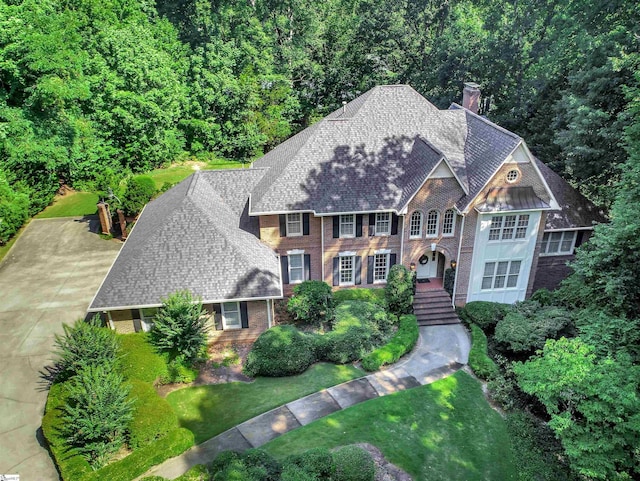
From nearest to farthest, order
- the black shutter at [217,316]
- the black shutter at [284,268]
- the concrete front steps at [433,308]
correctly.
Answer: the black shutter at [217,316]
the concrete front steps at [433,308]
the black shutter at [284,268]

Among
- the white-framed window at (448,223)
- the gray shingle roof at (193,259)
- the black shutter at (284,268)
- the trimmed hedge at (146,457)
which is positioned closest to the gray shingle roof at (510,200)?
the white-framed window at (448,223)

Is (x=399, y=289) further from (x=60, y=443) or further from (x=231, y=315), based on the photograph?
(x=60, y=443)

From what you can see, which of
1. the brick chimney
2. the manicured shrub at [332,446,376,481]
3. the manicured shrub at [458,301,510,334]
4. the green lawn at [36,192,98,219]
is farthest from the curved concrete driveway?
the brick chimney

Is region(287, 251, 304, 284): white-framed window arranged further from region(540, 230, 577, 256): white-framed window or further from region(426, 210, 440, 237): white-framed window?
region(540, 230, 577, 256): white-framed window

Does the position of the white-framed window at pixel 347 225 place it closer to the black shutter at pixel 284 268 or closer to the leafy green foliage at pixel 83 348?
the black shutter at pixel 284 268

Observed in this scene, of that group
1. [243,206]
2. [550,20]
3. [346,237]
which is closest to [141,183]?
[243,206]

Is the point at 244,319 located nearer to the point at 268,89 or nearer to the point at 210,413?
the point at 210,413
